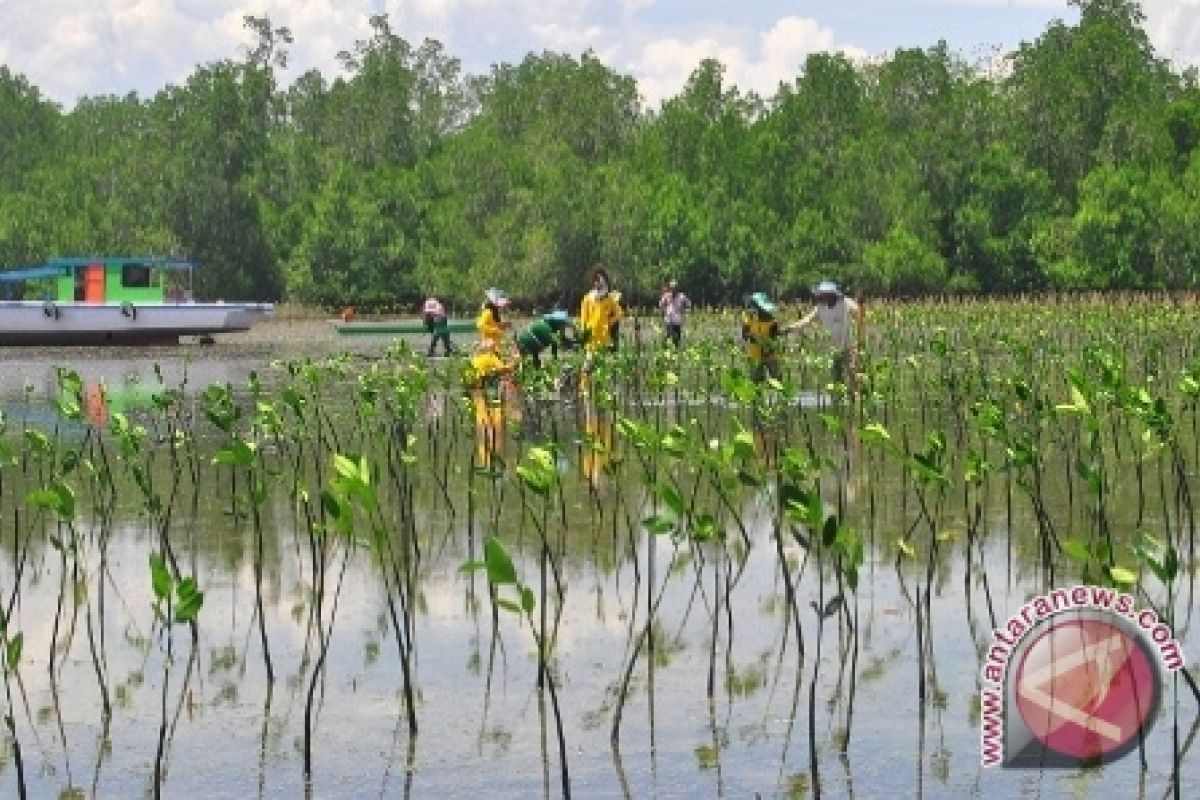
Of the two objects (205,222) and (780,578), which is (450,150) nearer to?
(205,222)

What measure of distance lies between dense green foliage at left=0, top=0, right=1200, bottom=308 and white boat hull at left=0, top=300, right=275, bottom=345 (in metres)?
24.3

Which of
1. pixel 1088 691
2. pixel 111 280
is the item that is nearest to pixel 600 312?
pixel 1088 691

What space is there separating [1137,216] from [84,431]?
4986 centimetres

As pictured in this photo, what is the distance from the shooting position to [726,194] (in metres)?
72.8

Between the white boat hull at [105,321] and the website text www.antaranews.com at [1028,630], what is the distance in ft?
123

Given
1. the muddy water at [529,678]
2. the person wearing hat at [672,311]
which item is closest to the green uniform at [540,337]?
the muddy water at [529,678]

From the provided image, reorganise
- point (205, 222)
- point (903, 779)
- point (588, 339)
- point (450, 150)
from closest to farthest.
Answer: point (903, 779), point (588, 339), point (205, 222), point (450, 150)

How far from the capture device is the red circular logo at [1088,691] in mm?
7531

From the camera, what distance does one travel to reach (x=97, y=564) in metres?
12.1

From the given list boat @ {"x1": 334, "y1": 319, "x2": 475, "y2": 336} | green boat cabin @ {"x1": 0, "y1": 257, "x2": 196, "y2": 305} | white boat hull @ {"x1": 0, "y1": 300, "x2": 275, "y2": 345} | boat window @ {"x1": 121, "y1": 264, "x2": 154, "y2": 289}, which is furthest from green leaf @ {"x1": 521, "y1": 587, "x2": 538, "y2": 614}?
boat @ {"x1": 334, "y1": 319, "x2": 475, "y2": 336}

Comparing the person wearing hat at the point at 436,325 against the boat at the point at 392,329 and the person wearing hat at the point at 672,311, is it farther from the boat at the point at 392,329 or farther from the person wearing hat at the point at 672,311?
the boat at the point at 392,329

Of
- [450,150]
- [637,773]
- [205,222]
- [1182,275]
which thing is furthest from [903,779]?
[450,150]

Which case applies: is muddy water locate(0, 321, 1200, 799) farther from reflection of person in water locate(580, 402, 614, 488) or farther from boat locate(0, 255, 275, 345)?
boat locate(0, 255, 275, 345)

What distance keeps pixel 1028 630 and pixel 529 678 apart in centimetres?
211
